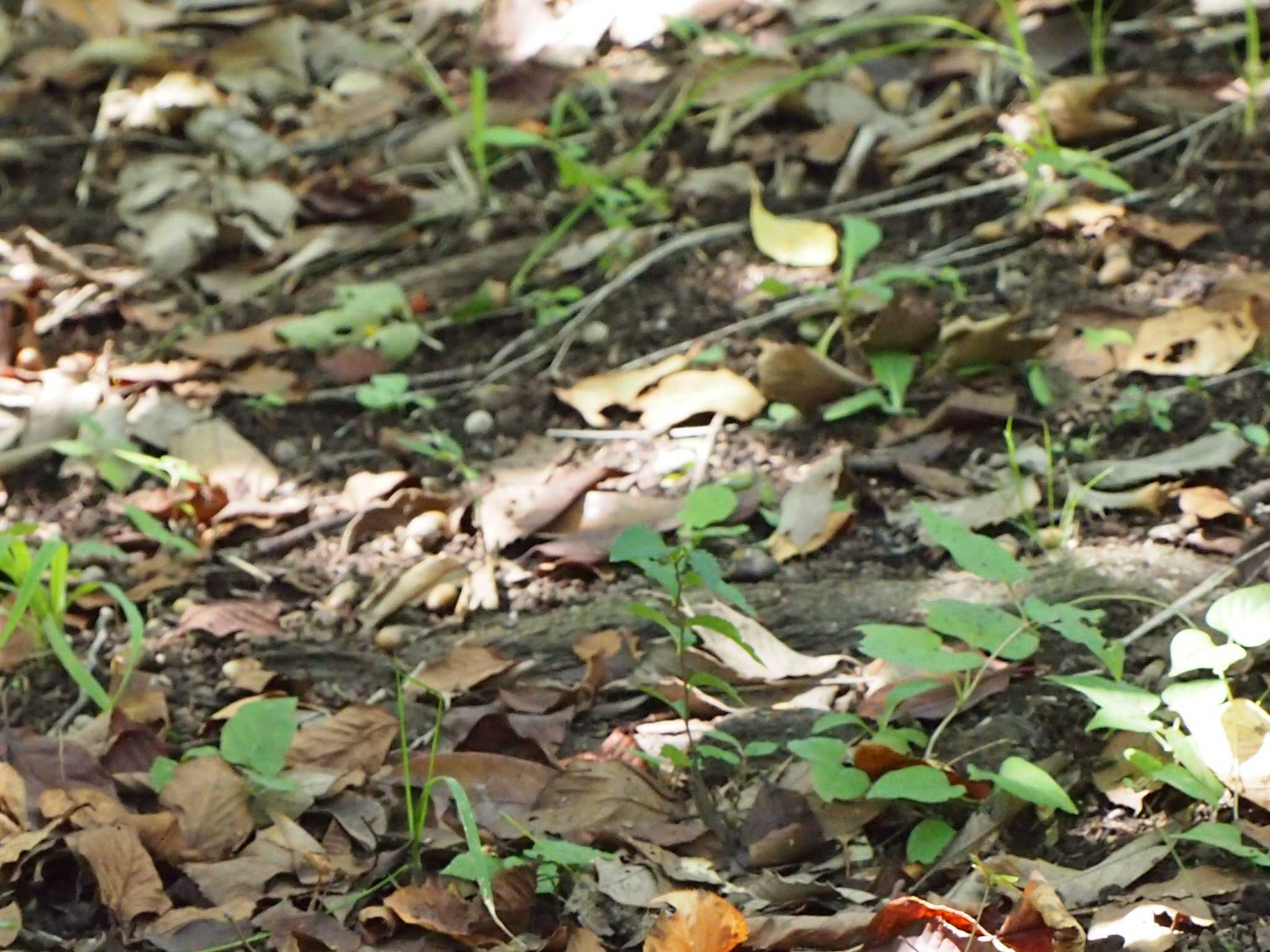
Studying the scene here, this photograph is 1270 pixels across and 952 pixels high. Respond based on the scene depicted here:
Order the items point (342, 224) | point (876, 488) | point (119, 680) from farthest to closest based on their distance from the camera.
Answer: point (342, 224) < point (876, 488) < point (119, 680)

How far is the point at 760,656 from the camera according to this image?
6.31 ft

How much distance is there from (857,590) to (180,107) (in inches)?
84.4

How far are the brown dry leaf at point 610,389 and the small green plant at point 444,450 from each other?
0.63ft

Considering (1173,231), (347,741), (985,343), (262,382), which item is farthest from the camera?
(262,382)

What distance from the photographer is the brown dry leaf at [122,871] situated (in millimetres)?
1602

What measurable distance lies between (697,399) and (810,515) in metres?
0.37

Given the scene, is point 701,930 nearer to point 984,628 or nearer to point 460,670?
point 984,628

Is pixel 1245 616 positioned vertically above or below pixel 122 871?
above

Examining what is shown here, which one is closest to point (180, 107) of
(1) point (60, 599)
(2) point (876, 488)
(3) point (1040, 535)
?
(1) point (60, 599)

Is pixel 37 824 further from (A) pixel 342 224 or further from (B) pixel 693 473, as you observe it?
(A) pixel 342 224

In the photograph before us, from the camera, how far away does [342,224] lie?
3.12 meters

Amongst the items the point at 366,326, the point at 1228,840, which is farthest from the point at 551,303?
the point at 1228,840

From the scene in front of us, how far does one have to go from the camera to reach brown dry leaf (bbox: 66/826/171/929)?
1.60 metres

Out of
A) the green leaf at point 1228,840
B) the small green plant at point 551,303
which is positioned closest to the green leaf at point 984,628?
the green leaf at point 1228,840
